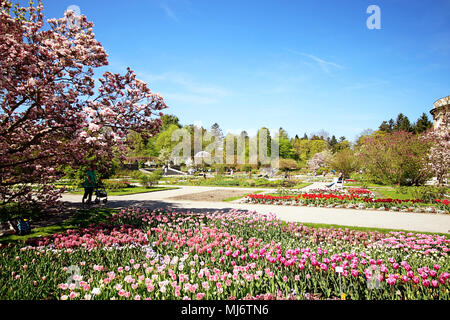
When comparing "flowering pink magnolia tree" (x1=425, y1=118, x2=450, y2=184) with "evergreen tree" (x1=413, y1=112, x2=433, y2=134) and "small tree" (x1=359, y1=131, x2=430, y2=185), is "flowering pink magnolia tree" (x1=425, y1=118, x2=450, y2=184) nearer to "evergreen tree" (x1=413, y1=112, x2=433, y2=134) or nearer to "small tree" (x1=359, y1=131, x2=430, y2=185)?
"small tree" (x1=359, y1=131, x2=430, y2=185)

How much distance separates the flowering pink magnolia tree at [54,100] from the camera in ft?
Result: 17.9

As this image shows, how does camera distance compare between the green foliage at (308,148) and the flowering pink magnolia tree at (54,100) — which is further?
the green foliage at (308,148)

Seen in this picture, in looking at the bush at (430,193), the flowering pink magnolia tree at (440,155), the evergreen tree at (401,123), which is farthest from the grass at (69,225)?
the evergreen tree at (401,123)

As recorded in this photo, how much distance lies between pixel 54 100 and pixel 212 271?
5099mm

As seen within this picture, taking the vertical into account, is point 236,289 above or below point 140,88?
below

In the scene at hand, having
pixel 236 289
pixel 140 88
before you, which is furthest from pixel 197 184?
pixel 236 289

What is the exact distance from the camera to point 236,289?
10.2 ft

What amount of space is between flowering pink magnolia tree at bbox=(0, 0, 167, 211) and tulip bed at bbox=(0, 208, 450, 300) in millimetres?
2302

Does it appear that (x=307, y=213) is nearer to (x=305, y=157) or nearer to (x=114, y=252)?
(x=114, y=252)

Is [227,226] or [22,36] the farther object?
[227,226]

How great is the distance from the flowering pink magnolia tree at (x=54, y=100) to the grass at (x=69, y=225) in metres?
0.95

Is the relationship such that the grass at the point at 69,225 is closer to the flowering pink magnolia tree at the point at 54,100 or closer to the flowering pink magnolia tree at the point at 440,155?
the flowering pink magnolia tree at the point at 54,100

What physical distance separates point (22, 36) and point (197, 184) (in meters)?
19.9

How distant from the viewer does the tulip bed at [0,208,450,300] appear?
10.2 feet
